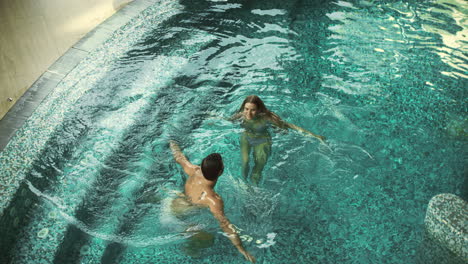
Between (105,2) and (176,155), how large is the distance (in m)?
4.15

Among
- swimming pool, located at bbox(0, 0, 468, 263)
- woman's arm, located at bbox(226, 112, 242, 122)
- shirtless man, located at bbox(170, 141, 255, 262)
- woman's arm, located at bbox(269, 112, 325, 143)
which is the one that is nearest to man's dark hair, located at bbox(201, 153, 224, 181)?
shirtless man, located at bbox(170, 141, 255, 262)

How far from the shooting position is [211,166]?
3.52 m

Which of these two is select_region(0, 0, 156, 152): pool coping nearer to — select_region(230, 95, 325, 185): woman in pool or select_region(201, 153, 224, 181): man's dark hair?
select_region(201, 153, 224, 181): man's dark hair

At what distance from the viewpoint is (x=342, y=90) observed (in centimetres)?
615

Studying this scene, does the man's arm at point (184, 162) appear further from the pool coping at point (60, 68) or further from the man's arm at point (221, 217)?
the pool coping at point (60, 68)

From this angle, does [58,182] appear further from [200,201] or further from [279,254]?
[279,254]

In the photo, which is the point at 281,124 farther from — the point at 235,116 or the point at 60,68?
the point at 60,68

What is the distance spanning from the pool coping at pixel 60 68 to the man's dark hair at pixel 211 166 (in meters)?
2.47

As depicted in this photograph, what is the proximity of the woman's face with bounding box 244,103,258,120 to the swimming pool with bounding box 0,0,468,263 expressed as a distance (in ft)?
1.97

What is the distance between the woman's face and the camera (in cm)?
452

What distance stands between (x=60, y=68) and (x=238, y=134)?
277cm

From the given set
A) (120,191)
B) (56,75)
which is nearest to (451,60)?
(120,191)

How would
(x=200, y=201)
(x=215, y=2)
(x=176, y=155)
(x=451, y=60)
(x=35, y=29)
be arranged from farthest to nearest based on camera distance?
(x=215, y=2)
(x=451, y=60)
(x=35, y=29)
(x=176, y=155)
(x=200, y=201)

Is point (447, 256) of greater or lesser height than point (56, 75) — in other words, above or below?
below
